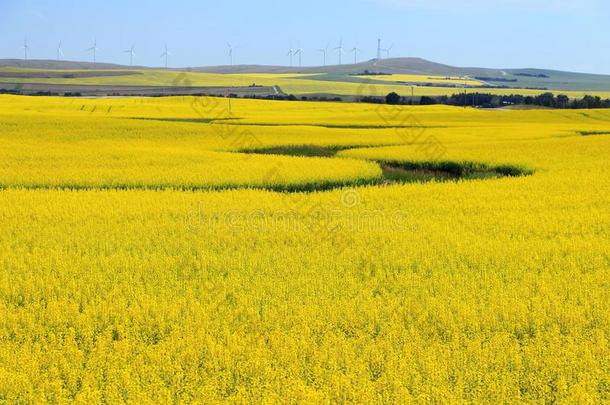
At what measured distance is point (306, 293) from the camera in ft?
24.4

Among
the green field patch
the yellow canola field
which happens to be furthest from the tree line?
the yellow canola field

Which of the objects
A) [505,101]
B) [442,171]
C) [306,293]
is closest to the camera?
[306,293]

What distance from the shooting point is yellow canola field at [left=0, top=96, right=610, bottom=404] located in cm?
529

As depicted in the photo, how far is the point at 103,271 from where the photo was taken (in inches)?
332

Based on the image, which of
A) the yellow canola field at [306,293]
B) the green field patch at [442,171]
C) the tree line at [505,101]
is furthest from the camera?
the tree line at [505,101]

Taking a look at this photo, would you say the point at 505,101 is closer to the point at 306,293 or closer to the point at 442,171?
the point at 442,171

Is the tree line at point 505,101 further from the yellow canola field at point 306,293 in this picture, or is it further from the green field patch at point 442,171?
the yellow canola field at point 306,293

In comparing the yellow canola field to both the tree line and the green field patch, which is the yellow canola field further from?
the tree line

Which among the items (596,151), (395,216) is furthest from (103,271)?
(596,151)

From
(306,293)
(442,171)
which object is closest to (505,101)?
(442,171)

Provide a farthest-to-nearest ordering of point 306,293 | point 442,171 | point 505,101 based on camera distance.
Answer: point 505,101 → point 442,171 → point 306,293

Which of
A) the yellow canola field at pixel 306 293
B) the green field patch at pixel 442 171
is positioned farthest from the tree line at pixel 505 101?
the yellow canola field at pixel 306 293

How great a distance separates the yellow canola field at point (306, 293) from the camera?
529 cm

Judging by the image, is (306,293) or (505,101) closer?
(306,293)
